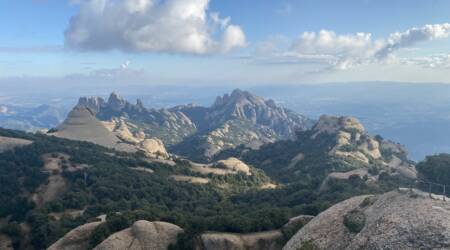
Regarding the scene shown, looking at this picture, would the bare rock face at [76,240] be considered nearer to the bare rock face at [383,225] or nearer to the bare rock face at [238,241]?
the bare rock face at [238,241]

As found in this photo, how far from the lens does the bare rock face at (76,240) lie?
67.2 m

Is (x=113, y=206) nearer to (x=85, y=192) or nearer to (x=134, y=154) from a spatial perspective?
(x=85, y=192)

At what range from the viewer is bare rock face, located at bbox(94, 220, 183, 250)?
63875 millimetres

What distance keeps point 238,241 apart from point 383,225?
22.9 metres

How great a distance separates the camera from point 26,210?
411 ft

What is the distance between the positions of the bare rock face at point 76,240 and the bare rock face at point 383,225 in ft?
105

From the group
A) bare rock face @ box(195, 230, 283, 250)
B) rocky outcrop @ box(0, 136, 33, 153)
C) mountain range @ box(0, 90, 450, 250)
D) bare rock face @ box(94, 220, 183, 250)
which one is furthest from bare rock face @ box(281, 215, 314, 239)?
rocky outcrop @ box(0, 136, 33, 153)

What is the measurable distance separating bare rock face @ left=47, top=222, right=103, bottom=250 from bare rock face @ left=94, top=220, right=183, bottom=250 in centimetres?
621

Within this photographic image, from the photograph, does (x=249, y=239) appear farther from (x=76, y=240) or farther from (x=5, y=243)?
(x=5, y=243)

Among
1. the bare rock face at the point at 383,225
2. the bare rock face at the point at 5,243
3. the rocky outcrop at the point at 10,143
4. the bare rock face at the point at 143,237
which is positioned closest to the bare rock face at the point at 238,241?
the bare rock face at the point at 383,225

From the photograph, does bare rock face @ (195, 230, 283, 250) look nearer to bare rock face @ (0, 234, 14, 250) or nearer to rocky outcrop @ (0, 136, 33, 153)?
bare rock face @ (0, 234, 14, 250)

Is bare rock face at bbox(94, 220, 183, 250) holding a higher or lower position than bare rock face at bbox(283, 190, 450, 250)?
lower

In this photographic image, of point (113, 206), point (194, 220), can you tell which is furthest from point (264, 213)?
point (113, 206)

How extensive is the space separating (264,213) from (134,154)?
438 ft
